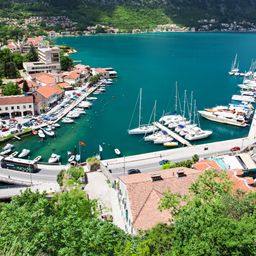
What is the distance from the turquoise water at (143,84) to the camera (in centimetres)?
4716

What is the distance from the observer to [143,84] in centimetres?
7862

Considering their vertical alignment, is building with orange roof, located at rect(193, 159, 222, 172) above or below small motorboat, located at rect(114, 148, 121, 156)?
above

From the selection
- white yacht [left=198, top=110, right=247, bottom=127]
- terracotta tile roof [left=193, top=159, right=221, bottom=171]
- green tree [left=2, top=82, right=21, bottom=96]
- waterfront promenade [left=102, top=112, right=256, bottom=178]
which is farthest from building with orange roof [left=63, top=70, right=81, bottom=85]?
terracotta tile roof [left=193, top=159, right=221, bottom=171]

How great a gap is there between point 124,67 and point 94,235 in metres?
88.0

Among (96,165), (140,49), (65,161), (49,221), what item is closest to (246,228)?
(49,221)

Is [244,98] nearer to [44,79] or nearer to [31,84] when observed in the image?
[44,79]

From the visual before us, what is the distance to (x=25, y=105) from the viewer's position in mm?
54281

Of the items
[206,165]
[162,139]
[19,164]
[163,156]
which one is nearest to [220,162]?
[206,165]

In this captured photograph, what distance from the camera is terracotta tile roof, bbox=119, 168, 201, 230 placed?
21.0 metres

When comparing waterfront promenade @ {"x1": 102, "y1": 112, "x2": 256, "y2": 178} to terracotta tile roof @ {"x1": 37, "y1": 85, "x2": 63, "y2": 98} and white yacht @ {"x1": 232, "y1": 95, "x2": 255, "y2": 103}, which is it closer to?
white yacht @ {"x1": 232, "y1": 95, "x2": 255, "y2": 103}

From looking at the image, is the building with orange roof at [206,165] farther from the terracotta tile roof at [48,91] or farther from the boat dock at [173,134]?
the terracotta tile roof at [48,91]

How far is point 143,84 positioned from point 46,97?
27090 mm

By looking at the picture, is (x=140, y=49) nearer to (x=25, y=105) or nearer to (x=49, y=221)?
(x=25, y=105)

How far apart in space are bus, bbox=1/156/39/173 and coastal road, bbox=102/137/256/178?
25.3 feet
